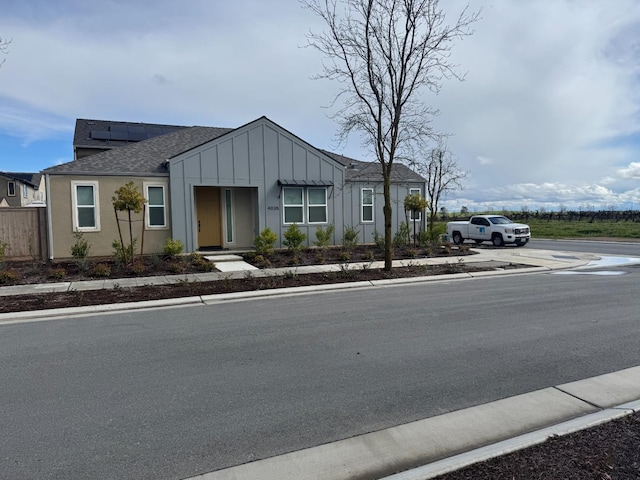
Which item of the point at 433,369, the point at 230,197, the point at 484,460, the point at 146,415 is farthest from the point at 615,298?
the point at 230,197

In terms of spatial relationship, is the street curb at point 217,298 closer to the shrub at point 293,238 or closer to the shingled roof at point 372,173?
the shrub at point 293,238

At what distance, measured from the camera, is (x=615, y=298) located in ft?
31.6

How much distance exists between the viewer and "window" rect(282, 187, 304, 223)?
1891cm

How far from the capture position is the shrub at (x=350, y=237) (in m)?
18.6

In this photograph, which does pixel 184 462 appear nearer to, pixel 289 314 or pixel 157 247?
pixel 289 314

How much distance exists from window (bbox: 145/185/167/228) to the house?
4 cm

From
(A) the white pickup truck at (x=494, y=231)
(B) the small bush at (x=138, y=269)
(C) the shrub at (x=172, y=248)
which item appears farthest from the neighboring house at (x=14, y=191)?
(A) the white pickup truck at (x=494, y=231)

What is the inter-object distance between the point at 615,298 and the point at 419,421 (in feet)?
25.8

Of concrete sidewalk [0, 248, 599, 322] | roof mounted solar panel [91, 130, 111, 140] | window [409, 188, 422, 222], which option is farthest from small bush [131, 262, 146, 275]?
roof mounted solar panel [91, 130, 111, 140]

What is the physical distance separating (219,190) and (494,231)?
1483 cm

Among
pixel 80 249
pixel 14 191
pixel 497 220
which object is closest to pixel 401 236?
pixel 497 220

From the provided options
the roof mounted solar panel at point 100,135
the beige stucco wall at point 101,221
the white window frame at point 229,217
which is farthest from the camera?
the roof mounted solar panel at point 100,135

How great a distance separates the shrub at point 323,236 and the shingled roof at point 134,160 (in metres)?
5.77

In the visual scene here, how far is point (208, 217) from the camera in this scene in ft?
63.1
